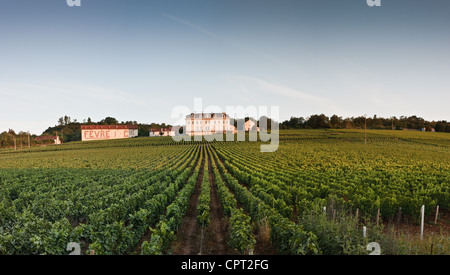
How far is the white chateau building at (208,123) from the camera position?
131000mm

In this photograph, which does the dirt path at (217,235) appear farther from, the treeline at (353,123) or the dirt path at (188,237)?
the treeline at (353,123)

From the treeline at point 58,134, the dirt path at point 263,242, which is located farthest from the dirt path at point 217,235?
the treeline at point 58,134

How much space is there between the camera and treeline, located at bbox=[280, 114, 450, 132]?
443ft

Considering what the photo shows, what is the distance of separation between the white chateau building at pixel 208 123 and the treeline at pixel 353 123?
36.3 metres

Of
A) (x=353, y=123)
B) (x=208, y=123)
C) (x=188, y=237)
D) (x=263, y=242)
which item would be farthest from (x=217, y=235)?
(x=353, y=123)

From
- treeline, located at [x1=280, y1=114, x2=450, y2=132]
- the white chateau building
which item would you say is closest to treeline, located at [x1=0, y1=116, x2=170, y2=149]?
the white chateau building

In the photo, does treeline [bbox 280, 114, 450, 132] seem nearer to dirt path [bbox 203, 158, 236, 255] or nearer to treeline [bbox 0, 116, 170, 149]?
treeline [bbox 0, 116, 170, 149]
